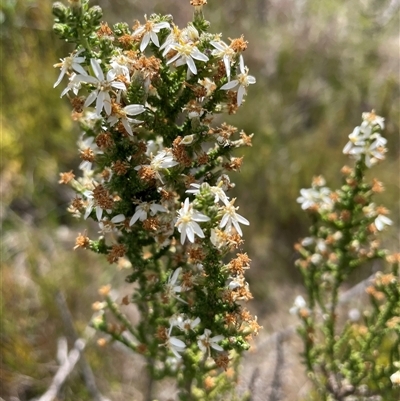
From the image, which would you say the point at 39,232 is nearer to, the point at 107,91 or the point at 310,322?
the point at 310,322

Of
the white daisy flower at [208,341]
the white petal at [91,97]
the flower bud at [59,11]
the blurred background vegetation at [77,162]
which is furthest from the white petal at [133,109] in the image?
the blurred background vegetation at [77,162]

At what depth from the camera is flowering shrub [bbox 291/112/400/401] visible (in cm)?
224

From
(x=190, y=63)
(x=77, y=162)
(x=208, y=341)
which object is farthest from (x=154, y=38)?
(x=77, y=162)

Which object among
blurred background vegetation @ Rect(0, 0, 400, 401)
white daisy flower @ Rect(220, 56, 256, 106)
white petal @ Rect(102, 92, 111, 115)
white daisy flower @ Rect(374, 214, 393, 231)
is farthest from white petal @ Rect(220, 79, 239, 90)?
blurred background vegetation @ Rect(0, 0, 400, 401)

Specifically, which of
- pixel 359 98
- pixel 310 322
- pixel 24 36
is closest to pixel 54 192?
pixel 24 36

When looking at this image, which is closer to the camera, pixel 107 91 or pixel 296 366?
pixel 107 91

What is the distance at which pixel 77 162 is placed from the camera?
5.32 m

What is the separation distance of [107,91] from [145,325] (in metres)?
1.36

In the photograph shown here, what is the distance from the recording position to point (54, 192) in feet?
17.1

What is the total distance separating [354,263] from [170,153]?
1377 mm

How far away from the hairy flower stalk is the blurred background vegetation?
2.06 meters

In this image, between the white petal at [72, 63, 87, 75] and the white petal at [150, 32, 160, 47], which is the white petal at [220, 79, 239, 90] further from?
the white petal at [72, 63, 87, 75]

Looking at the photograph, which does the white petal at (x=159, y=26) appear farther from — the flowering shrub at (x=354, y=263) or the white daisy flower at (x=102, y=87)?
the flowering shrub at (x=354, y=263)

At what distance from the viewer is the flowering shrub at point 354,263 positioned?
2.24 m
